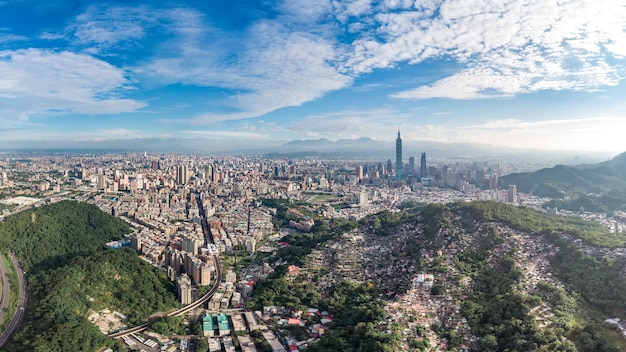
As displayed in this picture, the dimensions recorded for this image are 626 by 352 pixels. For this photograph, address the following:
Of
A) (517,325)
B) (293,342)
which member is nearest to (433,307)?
(517,325)

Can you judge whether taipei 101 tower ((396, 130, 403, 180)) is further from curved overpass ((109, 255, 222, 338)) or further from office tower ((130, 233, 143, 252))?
office tower ((130, 233, 143, 252))

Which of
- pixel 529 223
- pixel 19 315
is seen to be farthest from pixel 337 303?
pixel 19 315

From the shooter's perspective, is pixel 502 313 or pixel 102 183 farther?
pixel 102 183

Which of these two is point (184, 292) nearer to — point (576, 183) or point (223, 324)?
point (223, 324)

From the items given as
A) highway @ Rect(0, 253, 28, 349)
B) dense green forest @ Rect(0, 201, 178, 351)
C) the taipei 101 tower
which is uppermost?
the taipei 101 tower

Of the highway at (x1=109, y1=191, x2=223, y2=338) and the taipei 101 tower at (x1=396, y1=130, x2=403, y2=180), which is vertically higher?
the taipei 101 tower at (x1=396, y1=130, x2=403, y2=180)

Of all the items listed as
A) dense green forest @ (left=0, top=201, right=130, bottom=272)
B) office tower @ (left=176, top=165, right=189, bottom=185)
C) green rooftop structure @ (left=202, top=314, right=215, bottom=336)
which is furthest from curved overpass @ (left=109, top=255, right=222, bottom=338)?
office tower @ (left=176, top=165, right=189, bottom=185)

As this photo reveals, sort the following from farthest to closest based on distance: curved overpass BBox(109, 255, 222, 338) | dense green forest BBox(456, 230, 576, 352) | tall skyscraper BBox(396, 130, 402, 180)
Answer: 1. tall skyscraper BBox(396, 130, 402, 180)
2. curved overpass BBox(109, 255, 222, 338)
3. dense green forest BBox(456, 230, 576, 352)

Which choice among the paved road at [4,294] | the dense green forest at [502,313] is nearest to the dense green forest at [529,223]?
the dense green forest at [502,313]
